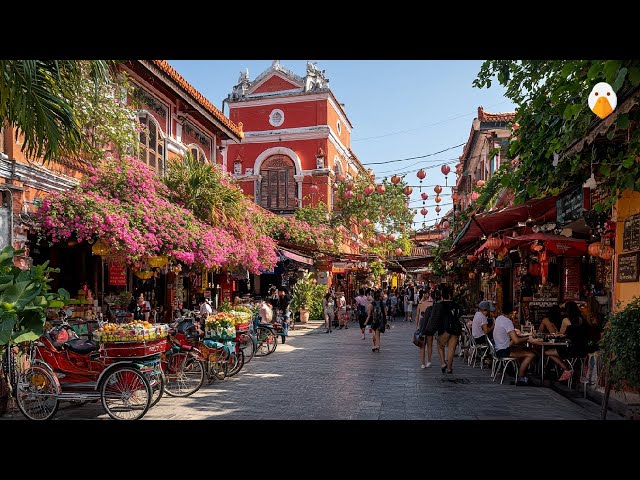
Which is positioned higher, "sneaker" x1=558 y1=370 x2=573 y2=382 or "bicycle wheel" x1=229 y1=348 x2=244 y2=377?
"sneaker" x1=558 y1=370 x2=573 y2=382

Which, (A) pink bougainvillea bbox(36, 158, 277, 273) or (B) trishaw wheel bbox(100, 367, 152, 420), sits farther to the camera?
(A) pink bougainvillea bbox(36, 158, 277, 273)

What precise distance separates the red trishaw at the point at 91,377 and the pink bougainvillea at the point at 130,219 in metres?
2.97

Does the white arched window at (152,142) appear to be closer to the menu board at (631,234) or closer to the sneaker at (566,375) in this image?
the sneaker at (566,375)

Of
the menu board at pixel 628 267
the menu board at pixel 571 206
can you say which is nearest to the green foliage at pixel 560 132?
the menu board at pixel 571 206

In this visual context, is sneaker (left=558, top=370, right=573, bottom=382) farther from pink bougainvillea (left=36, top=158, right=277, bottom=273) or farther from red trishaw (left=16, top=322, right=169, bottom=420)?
pink bougainvillea (left=36, top=158, right=277, bottom=273)

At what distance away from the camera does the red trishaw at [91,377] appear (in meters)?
7.33

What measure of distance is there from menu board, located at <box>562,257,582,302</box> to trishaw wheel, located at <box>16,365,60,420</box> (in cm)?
928

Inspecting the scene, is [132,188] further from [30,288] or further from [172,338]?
[30,288]

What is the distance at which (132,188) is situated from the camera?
39.1 feet

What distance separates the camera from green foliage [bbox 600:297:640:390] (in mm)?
5863

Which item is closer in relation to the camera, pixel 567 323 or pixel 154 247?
pixel 567 323

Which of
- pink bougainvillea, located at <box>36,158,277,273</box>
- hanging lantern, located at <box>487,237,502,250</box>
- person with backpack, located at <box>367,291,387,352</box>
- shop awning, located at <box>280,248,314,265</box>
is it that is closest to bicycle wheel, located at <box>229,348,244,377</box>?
pink bougainvillea, located at <box>36,158,277,273</box>
